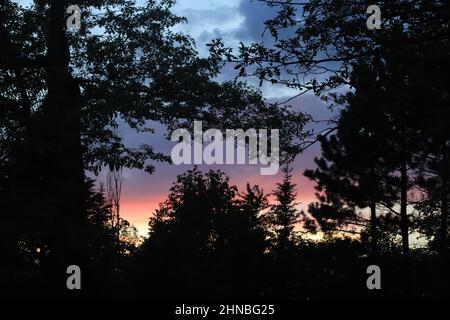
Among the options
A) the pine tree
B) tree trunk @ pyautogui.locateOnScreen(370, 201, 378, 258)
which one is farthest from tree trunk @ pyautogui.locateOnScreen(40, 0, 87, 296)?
the pine tree

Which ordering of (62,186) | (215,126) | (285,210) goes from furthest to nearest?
(285,210)
(215,126)
(62,186)

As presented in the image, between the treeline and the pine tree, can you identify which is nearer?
the treeline

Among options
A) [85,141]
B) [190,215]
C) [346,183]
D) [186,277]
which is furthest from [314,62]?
[190,215]

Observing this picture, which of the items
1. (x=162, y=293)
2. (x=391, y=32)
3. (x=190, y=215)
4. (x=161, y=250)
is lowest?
(x=162, y=293)

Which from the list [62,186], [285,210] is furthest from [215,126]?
[285,210]

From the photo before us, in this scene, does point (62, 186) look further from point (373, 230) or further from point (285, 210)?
point (285, 210)

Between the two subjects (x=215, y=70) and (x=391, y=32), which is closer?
(x=391, y=32)

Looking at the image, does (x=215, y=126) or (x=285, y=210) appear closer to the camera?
(x=215, y=126)

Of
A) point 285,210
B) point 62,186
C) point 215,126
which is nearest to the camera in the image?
point 62,186

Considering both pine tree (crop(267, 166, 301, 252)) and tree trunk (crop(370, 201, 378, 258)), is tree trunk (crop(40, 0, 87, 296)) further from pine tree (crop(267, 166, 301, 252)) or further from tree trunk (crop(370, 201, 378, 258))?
pine tree (crop(267, 166, 301, 252))

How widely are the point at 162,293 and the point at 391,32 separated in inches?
785

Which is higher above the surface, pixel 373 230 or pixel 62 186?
pixel 62 186

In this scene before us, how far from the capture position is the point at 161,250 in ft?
91.1
